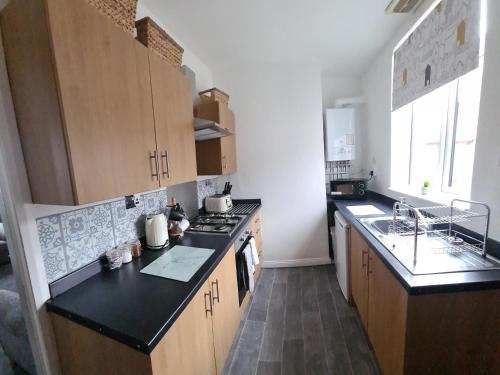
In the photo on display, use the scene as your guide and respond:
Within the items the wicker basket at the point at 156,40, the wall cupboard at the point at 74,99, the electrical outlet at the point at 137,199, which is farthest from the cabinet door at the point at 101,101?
the electrical outlet at the point at 137,199

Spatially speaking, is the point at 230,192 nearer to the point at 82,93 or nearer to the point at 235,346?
the point at 235,346

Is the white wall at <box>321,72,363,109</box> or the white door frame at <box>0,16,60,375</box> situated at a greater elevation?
the white wall at <box>321,72,363,109</box>

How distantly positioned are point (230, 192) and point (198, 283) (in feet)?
5.94

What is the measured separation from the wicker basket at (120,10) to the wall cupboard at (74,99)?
5cm

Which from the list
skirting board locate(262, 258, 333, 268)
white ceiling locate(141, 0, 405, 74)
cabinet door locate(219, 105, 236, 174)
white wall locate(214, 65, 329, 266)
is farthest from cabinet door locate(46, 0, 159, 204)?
skirting board locate(262, 258, 333, 268)

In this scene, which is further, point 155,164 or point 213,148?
point 213,148

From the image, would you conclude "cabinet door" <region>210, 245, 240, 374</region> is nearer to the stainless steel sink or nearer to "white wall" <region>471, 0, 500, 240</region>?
the stainless steel sink

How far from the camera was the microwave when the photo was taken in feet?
8.67

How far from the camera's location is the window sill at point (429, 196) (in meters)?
1.63

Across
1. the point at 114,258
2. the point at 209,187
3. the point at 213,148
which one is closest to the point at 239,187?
the point at 209,187

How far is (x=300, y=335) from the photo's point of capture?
1753 millimetres

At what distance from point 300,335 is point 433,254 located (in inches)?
46.5

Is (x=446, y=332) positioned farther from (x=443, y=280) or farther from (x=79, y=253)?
(x=79, y=253)

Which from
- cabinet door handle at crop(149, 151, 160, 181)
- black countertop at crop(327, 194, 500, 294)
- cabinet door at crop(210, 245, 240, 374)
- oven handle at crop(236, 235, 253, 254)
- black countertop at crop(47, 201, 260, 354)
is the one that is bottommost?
cabinet door at crop(210, 245, 240, 374)
